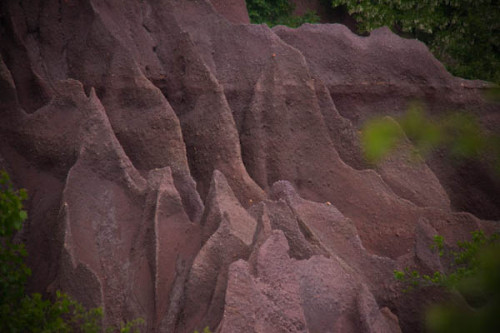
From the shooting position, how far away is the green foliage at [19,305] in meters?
4.36

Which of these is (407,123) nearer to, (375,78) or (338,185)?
(338,185)

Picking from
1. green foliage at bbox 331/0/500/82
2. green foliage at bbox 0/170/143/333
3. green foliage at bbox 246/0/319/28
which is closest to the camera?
green foliage at bbox 0/170/143/333

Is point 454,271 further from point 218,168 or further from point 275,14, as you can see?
point 275,14

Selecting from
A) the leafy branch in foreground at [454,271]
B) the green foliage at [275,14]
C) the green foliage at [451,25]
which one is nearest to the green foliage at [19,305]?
the leafy branch in foreground at [454,271]

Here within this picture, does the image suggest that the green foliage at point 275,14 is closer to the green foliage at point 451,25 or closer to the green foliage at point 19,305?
the green foliage at point 451,25

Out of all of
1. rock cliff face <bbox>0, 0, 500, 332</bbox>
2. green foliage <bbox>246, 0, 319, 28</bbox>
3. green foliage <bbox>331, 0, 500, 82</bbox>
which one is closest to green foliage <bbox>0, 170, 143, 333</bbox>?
rock cliff face <bbox>0, 0, 500, 332</bbox>

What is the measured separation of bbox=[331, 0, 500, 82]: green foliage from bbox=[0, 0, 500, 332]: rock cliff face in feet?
7.70

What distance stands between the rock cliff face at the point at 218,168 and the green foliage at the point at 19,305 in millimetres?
331

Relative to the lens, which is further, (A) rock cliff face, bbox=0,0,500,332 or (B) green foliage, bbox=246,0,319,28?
(B) green foliage, bbox=246,0,319,28

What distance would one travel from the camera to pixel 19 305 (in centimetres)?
496

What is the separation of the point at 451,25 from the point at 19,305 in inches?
461

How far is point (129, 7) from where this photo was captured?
28.5 ft

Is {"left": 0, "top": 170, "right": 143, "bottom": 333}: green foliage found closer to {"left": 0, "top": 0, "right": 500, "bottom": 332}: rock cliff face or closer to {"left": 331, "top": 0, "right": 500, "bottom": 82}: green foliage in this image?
{"left": 0, "top": 0, "right": 500, "bottom": 332}: rock cliff face

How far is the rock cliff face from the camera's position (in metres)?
5.39
